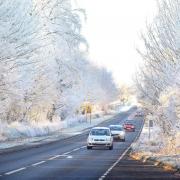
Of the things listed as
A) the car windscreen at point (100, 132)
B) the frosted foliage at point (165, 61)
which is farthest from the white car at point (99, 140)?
the frosted foliage at point (165, 61)

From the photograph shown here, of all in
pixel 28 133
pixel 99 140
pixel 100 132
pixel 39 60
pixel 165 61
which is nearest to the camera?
pixel 165 61

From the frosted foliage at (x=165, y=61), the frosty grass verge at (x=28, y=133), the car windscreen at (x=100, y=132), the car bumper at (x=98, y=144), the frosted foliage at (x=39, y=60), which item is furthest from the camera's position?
the frosty grass verge at (x=28, y=133)

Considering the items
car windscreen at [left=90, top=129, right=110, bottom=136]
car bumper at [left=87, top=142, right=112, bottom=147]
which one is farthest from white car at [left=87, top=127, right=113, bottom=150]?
car windscreen at [left=90, top=129, right=110, bottom=136]

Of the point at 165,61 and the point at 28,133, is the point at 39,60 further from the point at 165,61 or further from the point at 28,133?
the point at 165,61

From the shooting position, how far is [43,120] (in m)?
69.6

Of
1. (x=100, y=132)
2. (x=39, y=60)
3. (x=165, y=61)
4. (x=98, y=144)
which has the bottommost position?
(x=98, y=144)

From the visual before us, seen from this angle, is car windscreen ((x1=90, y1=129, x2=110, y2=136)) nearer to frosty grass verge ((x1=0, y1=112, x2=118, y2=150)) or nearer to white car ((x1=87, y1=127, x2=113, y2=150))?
white car ((x1=87, y1=127, x2=113, y2=150))

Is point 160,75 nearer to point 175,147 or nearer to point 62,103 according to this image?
point 175,147

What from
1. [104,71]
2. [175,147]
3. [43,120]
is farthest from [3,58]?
[104,71]

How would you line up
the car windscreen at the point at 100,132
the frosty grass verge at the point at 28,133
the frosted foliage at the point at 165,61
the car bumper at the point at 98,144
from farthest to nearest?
the frosty grass verge at the point at 28,133, the car windscreen at the point at 100,132, the car bumper at the point at 98,144, the frosted foliage at the point at 165,61

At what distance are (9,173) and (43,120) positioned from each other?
49.5m

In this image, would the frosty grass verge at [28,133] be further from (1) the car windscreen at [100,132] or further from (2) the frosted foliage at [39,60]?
(1) the car windscreen at [100,132]

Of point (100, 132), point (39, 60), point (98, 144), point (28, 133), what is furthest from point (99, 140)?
point (28, 133)

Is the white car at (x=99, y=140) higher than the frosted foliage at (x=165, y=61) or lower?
lower
